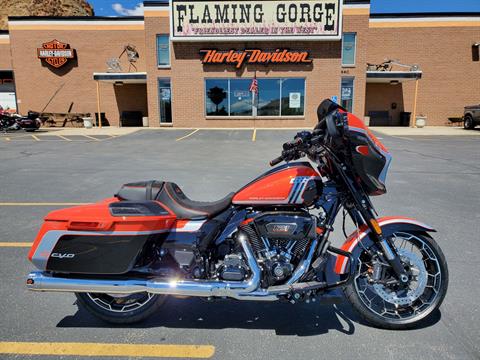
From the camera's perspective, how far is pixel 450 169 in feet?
30.9

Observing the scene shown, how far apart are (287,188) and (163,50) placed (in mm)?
23762

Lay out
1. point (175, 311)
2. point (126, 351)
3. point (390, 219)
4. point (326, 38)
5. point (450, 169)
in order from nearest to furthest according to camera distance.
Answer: point (126, 351) → point (390, 219) → point (175, 311) → point (450, 169) → point (326, 38)

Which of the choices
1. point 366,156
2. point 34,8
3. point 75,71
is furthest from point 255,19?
point 34,8

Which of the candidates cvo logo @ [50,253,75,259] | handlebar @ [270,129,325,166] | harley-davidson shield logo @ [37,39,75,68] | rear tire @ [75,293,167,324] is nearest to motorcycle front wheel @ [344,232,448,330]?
handlebar @ [270,129,325,166]

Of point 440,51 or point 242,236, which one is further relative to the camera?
point 440,51

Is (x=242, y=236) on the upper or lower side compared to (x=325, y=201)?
lower

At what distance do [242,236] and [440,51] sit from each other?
2916cm

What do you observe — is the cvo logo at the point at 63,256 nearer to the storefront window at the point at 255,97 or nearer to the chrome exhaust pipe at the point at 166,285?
the chrome exhaust pipe at the point at 166,285

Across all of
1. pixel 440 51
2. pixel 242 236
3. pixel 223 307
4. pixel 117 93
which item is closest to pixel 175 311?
pixel 223 307

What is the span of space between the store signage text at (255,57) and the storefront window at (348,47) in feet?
8.23

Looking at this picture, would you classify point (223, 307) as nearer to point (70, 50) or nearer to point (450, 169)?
point (450, 169)

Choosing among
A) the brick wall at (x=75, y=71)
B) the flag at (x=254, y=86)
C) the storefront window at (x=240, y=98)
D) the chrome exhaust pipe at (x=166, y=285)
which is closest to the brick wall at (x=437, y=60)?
the flag at (x=254, y=86)

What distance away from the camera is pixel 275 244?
2613 millimetres

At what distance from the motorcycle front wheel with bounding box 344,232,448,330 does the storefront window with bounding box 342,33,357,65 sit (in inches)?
909
